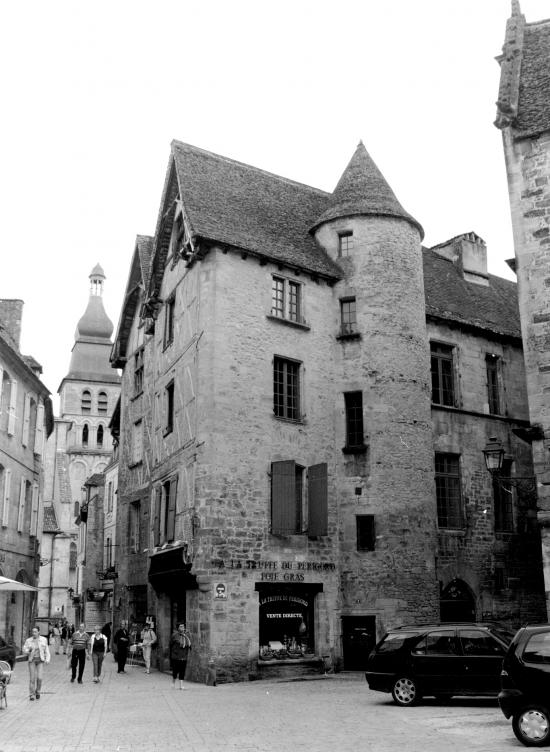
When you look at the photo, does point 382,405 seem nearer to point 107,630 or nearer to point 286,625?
point 286,625

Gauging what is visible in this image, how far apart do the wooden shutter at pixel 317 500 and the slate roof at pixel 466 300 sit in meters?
6.62

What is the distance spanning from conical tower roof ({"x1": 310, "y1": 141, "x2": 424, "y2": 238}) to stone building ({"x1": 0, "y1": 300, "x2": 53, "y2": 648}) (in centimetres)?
1121

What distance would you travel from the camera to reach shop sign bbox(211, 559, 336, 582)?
20812 mm

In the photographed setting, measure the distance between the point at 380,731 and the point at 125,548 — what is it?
1962cm

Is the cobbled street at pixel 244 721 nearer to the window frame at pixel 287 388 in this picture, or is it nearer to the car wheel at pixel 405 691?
the car wheel at pixel 405 691

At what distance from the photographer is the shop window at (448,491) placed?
25.1 meters

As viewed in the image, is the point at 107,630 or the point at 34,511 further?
the point at 34,511

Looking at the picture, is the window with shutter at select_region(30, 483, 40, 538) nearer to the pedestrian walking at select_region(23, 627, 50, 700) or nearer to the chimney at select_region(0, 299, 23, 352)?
the chimney at select_region(0, 299, 23, 352)

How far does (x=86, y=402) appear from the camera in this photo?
93375 mm

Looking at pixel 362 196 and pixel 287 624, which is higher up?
pixel 362 196

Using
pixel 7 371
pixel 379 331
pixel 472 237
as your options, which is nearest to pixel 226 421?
pixel 379 331

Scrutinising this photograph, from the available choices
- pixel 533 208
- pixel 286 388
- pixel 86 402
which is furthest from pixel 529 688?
pixel 86 402

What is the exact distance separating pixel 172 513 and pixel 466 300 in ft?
41.5

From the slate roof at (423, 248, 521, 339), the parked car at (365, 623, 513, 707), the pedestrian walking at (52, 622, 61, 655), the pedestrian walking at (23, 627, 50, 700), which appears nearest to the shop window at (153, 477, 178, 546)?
the pedestrian walking at (23, 627, 50, 700)
